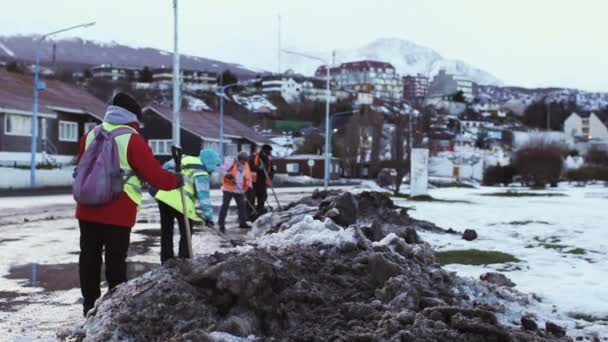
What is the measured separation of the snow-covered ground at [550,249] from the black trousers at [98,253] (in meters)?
3.59

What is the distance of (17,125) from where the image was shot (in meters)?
45.4

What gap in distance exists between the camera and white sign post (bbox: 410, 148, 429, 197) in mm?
28312

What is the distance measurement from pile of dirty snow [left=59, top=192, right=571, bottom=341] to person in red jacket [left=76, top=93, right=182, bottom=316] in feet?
1.26

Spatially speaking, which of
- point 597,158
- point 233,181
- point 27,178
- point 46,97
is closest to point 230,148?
point 46,97

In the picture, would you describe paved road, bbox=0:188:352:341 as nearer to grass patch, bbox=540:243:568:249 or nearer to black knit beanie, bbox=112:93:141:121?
black knit beanie, bbox=112:93:141:121

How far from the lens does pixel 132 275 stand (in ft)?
29.1

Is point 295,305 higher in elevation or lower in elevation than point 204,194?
lower

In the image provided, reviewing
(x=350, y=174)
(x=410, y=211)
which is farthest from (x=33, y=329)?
(x=350, y=174)

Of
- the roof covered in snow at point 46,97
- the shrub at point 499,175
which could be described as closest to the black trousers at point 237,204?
the roof covered in snow at point 46,97

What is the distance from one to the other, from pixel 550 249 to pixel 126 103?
7.76 m

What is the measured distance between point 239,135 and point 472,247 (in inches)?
2336

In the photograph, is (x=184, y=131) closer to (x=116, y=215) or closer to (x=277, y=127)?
(x=116, y=215)

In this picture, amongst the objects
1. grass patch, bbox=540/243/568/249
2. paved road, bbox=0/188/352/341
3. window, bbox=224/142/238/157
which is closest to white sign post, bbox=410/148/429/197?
paved road, bbox=0/188/352/341

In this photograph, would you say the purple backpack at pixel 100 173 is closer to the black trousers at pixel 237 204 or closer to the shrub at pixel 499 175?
the black trousers at pixel 237 204
